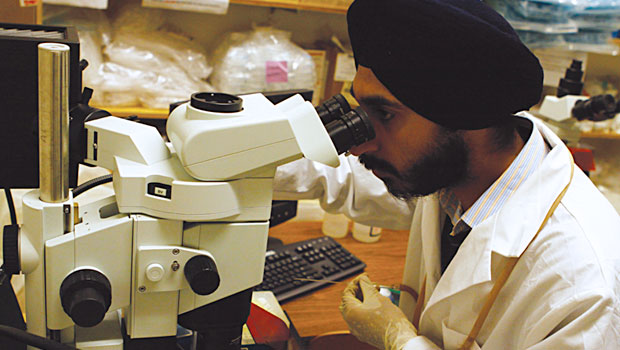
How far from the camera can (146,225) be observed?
2.30 ft

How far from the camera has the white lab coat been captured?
0.88 metres

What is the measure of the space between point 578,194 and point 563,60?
1.57m

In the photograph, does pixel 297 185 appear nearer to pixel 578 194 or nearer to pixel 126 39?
pixel 578 194

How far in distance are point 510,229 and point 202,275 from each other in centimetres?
58

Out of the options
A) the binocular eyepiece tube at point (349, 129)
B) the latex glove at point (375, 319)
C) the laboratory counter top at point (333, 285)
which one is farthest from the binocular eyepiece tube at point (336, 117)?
the laboratory counter top at point (333, 285)

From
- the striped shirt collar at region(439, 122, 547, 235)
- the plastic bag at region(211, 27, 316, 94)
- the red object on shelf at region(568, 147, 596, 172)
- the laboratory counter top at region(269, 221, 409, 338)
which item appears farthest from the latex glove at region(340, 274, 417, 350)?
the plastic bag at region(211, 27, 316, 94)

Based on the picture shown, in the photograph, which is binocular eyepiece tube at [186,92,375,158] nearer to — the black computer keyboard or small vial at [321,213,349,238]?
the black computer keyboard

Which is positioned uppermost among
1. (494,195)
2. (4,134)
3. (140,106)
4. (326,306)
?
(4,134)

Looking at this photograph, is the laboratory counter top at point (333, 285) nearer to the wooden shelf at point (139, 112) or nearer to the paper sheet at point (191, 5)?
the wooden shelf at point (139, 112)

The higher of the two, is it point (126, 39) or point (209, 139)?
point (209, 139)

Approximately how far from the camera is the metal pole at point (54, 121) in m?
0.63

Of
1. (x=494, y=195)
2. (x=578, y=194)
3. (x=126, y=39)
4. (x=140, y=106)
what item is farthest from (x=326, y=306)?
(x=126, y=39)

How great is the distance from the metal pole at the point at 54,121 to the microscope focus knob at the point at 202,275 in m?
0.18

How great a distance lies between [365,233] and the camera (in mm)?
1826
